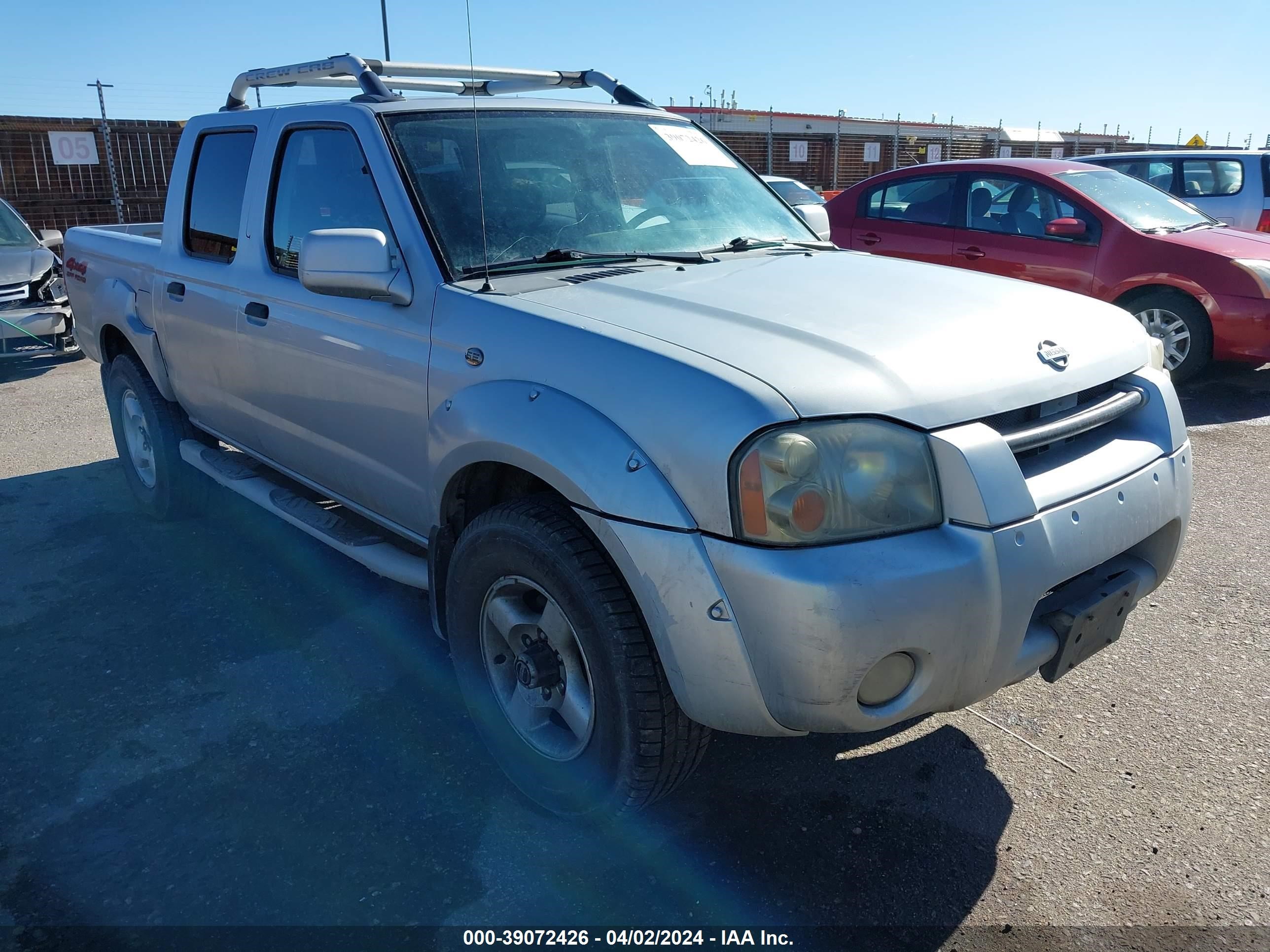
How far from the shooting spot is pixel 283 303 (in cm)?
355

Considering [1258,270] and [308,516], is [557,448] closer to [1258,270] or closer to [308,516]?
[308,516]

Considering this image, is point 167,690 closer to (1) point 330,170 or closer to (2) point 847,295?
(1) point 330,170

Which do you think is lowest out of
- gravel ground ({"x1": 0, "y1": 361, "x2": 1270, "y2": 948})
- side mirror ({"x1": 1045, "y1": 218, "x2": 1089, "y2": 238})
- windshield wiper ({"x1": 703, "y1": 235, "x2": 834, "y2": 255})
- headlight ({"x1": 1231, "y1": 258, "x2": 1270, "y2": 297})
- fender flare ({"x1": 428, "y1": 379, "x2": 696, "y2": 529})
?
gravel ground ({"x1": 0, "y1": 361, "x2": 1270, "y2": 948})

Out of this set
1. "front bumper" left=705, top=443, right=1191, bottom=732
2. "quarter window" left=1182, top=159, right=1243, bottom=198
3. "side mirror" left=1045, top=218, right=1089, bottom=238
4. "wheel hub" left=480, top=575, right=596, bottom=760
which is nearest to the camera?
"front bumper" left=705, top=443, right=1191, bottom=732

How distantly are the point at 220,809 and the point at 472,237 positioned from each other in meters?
1.81

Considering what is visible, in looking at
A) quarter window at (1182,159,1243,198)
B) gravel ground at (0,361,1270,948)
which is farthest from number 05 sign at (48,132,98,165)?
quarter window at (1182,159,1243,198)

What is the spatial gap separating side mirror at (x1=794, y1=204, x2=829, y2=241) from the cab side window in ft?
5.70

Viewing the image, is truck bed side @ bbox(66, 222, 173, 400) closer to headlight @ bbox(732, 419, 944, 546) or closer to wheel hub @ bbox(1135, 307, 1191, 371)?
headlight @ bbox(732, 419, 944, 546)

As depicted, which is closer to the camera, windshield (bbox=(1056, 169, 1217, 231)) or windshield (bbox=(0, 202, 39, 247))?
windshield (bbox=(1056, 169, 1217, 231))

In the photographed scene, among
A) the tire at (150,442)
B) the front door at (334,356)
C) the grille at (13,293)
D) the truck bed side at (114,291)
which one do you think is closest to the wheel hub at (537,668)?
the front door at (334,356)

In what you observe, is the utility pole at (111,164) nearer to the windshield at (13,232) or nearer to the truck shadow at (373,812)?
the windshield at (13,232)

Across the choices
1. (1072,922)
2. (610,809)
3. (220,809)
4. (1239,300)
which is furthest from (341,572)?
(1239,300)

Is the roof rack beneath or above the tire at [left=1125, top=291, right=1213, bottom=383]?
above

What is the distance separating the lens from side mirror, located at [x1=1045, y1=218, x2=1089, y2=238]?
7.41 metres
